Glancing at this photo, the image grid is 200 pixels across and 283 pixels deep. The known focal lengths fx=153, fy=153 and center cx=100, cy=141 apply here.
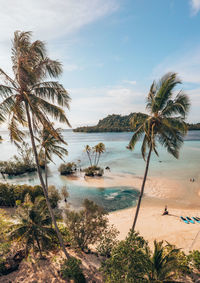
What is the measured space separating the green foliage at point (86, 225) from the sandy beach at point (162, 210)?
4878mm

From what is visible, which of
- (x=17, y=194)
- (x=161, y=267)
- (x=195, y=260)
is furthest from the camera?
(x=17, y=194)

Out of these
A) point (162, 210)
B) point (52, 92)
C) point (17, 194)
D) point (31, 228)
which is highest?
point (52, 92)

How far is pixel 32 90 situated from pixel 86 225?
9251mm

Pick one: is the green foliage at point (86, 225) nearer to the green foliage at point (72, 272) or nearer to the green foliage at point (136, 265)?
the green foliage at point (72, 272)

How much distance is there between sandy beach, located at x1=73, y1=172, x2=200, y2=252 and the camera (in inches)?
544

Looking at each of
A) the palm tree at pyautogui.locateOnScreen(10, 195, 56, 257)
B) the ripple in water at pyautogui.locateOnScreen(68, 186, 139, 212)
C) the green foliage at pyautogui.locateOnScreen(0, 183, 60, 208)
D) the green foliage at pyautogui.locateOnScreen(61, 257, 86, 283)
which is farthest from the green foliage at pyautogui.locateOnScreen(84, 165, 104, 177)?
the green foliage at pyautogui.locateOnScreen(61, 257, 86, 283)

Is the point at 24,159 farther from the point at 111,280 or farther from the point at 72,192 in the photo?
the point at 111,280

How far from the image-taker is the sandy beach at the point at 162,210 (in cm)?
1381

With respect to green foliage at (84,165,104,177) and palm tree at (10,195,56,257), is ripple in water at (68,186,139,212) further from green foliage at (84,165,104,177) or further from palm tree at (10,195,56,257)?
palm tree at (10,195,56,257)

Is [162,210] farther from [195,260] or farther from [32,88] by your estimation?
[32,88]

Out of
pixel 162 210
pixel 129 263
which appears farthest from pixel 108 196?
pixel 129 263

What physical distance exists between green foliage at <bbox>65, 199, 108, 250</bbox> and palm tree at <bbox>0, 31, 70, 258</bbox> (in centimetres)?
647

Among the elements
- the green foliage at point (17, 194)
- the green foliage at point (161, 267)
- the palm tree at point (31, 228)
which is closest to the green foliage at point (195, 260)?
the green foliage at point (161, 267)

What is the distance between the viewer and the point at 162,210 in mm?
20297
